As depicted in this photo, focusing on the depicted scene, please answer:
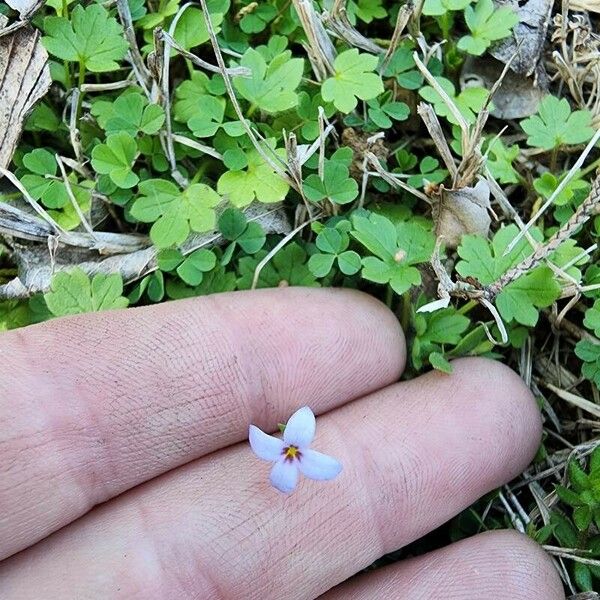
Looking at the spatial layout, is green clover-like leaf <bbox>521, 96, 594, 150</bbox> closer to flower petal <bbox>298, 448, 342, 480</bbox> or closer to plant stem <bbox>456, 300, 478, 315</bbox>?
plant stem <bbox>456, 300, 478, 315</bbox>

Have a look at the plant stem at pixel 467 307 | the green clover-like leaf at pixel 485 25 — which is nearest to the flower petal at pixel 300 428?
the plant stem at pixel 467 307

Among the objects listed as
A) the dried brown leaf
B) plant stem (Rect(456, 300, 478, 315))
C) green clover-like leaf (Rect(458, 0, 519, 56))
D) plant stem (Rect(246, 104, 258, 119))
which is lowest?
plant stem (Rect(456, 300, 478, 315))

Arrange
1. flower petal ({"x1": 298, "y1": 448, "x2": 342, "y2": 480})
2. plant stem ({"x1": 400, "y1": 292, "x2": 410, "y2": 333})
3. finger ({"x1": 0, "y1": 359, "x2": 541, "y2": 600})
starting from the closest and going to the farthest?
flower petal ({"x1": 298, "y1": 448, "x2": 342, "y2": 480}) → finger ({"x1": 0, "y1": 359, "x2": 541, "y2": 600}) → plant stem ({"x1": 400, "y1": 292, "x2": 410, "y2": 333})

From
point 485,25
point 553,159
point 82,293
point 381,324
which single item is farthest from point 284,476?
point 485,25

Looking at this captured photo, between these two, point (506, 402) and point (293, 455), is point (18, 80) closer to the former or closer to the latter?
point (293, 455)

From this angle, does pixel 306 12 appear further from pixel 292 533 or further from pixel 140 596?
pixel 140 596

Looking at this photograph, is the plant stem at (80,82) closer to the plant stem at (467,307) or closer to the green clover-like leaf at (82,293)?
the green clover-like leaf at (82,293)

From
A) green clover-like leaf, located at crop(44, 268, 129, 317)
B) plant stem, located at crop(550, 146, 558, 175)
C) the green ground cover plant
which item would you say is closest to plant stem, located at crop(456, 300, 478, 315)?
the green ground cover plant

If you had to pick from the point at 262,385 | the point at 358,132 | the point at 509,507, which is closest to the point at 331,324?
the point at 262,385
